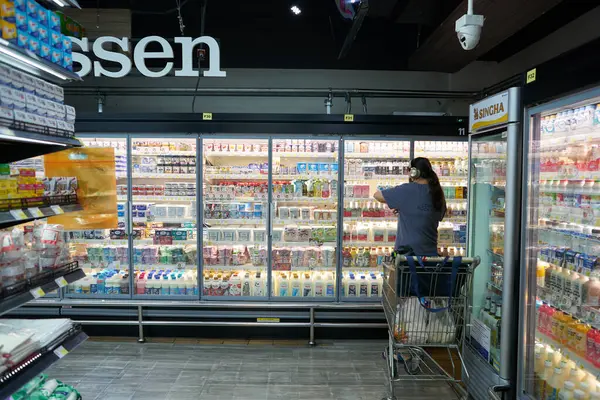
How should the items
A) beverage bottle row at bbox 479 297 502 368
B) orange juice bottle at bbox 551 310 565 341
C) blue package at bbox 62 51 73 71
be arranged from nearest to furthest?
blue package at bbox 62 51 73 71 < orange juice bottle at bbox 551 310 565 341 < beverage bottle row at bbox 479 297 502 368

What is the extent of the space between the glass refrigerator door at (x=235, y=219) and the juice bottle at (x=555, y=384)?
9.58 ft

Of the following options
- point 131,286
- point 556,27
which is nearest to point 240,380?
point 131,286

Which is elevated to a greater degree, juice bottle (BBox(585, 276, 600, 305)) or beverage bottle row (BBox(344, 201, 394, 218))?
beverage bottle row (BBox(344, 201, 394, 218))

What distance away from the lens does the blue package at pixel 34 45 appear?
1926 mm

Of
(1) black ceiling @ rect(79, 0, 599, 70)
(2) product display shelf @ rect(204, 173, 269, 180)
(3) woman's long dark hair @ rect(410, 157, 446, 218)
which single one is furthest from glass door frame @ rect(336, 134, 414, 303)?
(1) black ceiling @ rect(79, 0, 599, 70)

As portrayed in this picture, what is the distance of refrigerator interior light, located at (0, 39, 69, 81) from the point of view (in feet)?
5.87

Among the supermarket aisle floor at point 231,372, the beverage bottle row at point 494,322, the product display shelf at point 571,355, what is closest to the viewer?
the product display shelf at point 571,355

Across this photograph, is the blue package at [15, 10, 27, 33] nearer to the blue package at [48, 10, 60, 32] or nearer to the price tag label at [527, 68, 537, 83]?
the blue package at [48, 10, 60, 32]

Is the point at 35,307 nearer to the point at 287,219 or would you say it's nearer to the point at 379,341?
the point at 287,219

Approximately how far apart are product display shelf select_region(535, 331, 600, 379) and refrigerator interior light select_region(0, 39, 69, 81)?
3.51 m

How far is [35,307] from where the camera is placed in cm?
466

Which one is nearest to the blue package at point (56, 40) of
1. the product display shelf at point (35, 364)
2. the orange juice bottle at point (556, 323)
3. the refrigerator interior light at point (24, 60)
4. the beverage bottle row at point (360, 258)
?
the refrigerator interior light at point (24, 60)

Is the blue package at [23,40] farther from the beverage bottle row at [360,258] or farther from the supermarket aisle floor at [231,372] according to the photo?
the beverage bottle row at [360,258]

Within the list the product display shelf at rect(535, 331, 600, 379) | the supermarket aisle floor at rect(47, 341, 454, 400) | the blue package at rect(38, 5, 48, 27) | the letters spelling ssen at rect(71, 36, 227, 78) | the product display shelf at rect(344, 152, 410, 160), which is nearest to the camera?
the blue package at rect(38, 5, 48, 27)
